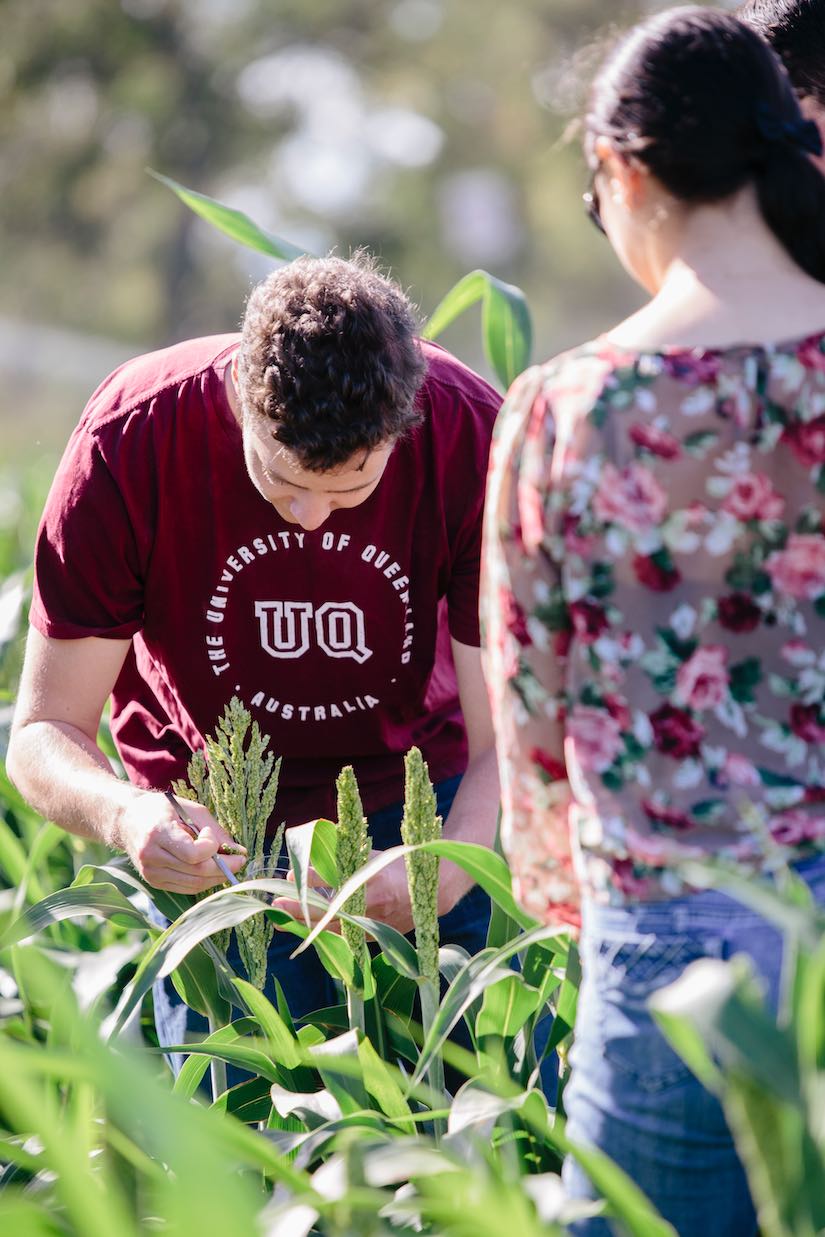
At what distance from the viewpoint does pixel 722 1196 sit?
1330mm

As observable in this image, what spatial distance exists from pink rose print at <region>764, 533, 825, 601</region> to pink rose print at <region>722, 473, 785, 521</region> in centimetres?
3

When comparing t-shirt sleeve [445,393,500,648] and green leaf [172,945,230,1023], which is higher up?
t-shirt sleeve [445,393,500,648]

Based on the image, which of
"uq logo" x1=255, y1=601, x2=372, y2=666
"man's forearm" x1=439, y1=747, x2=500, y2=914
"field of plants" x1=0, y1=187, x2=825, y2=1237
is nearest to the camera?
"field of plants" x1=0, y1=187, x2=825, y2=1237

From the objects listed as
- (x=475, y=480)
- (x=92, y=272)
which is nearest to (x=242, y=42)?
(x=92, y=272)

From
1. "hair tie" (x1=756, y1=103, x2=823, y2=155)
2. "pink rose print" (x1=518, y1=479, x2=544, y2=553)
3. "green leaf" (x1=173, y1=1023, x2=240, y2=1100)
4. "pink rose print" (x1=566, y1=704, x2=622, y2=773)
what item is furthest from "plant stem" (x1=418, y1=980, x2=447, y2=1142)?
"hair tie" (x1=756, y1=103, x2=823, y2=155)

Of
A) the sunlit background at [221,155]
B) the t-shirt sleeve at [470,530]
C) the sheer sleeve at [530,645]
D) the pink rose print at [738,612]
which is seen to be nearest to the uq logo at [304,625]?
the t-shirt sleeve at [470,530]

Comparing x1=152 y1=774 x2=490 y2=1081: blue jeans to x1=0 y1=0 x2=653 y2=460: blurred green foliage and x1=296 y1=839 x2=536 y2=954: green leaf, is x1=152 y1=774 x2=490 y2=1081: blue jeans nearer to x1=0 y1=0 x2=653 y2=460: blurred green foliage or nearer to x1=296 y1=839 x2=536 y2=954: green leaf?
x1=296 y1=839 x2=536 y2=954: green leaf

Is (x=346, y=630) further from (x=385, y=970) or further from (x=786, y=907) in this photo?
(x=786, y=907)

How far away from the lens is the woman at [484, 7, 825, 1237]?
1.24 m

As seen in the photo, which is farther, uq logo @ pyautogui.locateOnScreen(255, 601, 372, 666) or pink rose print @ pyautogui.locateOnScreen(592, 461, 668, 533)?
uq logo @ pyautogui.locateOnScreen(255, 601, 372, 666)

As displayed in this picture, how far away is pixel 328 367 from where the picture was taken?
1877 millimetres

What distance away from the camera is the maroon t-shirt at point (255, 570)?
2.14 metres

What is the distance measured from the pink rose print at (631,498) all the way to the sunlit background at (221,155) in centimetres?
2054

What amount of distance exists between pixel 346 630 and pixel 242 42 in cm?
2487
